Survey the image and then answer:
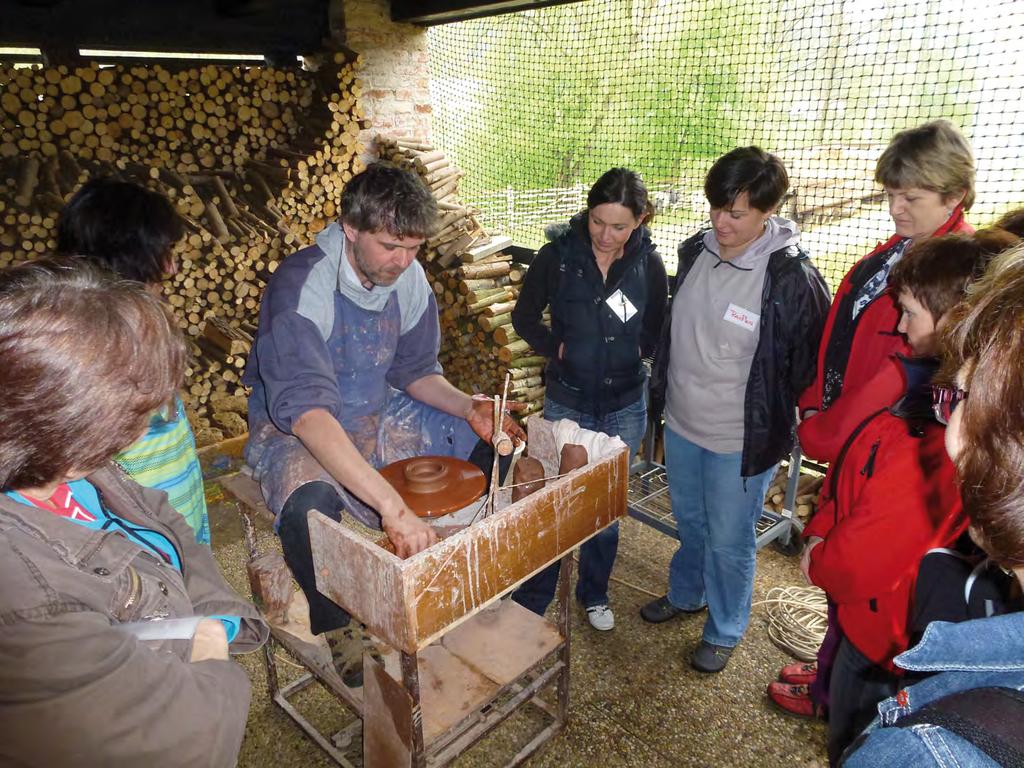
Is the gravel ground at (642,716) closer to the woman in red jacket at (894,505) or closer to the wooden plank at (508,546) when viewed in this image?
the woman in red jacket at (894,505)

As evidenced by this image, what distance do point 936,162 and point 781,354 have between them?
834 millimetres

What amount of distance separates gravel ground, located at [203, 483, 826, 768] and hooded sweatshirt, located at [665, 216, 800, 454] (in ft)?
3.62

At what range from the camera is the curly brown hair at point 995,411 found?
2.54 ft

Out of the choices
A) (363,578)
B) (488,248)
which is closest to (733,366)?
(363,578)

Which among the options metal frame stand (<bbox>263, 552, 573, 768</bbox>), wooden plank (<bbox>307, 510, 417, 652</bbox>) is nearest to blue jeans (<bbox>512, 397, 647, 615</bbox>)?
metal frame stand (<bbox>263, 552, 573, 768</bbox>)

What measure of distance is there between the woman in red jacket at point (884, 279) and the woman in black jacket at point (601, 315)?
0.83m

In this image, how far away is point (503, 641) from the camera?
8.18ft

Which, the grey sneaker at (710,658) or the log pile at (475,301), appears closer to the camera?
the grey sneaker at (710,658)

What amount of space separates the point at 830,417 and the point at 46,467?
2121 millimetres

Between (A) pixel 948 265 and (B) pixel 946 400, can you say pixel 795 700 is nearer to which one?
(A) pixel 948 265

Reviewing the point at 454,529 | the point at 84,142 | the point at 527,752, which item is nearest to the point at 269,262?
the point at 84,142

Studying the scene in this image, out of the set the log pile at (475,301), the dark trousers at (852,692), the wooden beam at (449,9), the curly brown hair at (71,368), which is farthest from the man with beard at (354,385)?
the wooden beam at (449,9)

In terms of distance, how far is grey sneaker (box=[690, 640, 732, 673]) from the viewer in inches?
111

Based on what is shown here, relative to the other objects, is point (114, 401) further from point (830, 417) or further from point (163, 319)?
point (830, 417)
